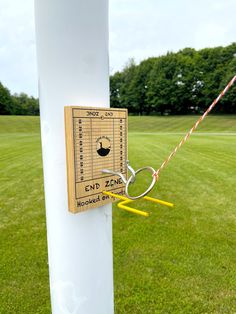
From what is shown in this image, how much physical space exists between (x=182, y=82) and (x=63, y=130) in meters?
45.7

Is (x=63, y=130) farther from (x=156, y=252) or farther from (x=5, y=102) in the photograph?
(x=5, y=102)

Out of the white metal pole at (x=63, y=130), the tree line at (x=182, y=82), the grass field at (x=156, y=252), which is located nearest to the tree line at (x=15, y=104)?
the tree line at (x=182, y=82)

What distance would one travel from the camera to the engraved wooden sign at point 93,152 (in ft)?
2.92

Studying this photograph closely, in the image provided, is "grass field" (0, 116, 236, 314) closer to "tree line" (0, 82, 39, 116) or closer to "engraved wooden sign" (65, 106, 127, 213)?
"engraved wooden sign" (65, 106, 127, 213)

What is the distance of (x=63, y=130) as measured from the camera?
2.97 ft

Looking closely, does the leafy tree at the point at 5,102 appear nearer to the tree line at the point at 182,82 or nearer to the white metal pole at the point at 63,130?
the tree line at the point at 182,82

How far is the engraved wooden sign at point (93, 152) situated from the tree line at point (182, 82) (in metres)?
39.0

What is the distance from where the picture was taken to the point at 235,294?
6.81 ft

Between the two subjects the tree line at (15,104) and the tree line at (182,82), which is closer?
the tree line at (182,82)

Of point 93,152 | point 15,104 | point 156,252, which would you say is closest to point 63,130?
point 93,152

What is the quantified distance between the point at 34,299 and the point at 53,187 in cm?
157

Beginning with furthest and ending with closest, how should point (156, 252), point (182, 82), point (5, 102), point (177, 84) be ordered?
point (5, 102), point (177, 84), point (182, 82), point (156, 252)

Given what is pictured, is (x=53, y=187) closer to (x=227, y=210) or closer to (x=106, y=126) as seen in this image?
(x=106, y=126)

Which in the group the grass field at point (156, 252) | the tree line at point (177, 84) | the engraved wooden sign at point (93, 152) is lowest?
the grass field at point (156, 252)
